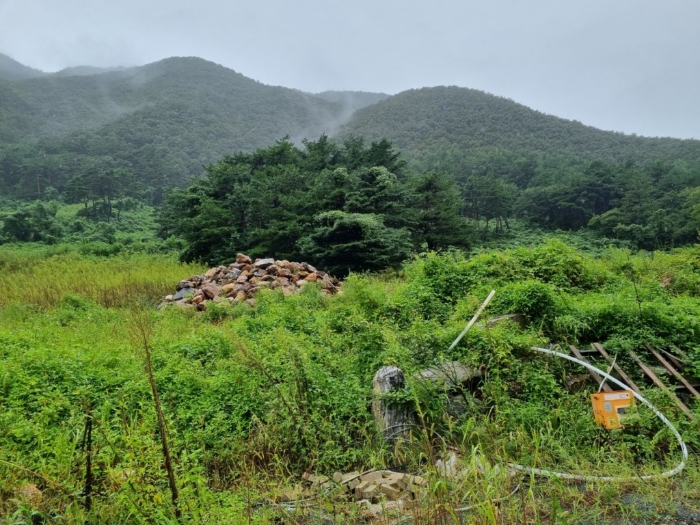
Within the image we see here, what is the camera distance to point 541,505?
230 centimetres

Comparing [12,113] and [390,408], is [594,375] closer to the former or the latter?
[390,408]

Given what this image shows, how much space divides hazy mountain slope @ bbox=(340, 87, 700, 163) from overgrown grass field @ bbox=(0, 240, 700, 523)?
56.0 metres

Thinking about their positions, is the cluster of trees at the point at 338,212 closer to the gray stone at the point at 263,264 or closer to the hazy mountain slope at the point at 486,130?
the gray stone at the point at 263,264

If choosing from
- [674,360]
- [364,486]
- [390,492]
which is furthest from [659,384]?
[364,486]

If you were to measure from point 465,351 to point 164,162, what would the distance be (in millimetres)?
50707

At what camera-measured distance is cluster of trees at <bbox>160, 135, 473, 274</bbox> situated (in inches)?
492

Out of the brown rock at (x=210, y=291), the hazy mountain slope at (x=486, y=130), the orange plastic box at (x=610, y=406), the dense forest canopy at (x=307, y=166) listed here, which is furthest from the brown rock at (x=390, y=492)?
the hazy mountain slope at (x=486, y=130)

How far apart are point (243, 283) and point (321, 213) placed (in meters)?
4.23

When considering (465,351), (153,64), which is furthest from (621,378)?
(153,64)

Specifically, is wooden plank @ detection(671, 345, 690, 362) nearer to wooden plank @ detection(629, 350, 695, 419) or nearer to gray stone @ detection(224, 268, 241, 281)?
wooden plank @ detection(629, 350, 695, 419)

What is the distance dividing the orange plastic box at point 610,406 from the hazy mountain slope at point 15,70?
136m

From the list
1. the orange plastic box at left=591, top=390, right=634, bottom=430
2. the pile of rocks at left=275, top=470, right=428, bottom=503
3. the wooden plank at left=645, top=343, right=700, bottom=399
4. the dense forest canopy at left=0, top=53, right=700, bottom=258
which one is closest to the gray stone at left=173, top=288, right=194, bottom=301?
the dense forest canopy at left=0, top=53, right=700, bottom=258

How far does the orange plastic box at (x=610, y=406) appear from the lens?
3150mm

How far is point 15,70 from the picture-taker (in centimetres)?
11119
